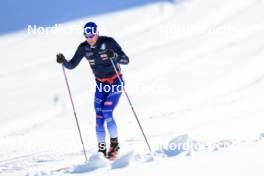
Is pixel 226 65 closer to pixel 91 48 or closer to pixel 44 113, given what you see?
pixel 44 113

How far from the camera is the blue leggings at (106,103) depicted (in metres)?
7.40

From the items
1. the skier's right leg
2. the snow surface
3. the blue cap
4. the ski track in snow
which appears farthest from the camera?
the skier's right leg

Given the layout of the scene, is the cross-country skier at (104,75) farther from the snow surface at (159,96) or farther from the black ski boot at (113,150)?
the snow surface at (159,96)

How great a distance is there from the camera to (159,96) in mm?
21438

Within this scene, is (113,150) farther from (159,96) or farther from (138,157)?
(159,96)

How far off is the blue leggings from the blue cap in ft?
2.21

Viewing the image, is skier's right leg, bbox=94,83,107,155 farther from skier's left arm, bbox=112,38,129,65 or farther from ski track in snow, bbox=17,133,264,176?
ski track in snow, bbox=17,133,264,176

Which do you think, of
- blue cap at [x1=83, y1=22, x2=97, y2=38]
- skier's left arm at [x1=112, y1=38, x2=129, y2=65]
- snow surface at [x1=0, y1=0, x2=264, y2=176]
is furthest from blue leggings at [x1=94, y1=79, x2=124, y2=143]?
blue cap at [x1=83, y1=22, x2=97, y2=38]

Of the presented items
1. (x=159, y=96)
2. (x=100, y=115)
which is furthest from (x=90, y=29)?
(x=159, y=96)

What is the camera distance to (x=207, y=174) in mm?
5016

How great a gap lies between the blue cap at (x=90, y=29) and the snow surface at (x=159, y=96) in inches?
63.6

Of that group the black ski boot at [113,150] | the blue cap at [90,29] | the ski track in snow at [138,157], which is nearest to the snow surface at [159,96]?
the ski track in snow at [138,157]

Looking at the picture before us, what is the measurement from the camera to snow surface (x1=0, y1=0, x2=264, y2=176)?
6.34 meters

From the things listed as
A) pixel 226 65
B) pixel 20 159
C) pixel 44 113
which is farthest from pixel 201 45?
pixel 20 159
